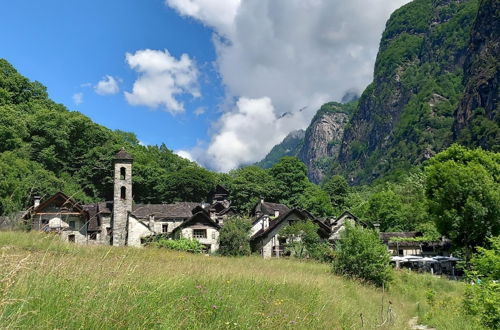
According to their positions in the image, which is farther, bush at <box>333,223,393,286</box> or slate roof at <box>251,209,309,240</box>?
slate roof at <box>251,209,309,240</box>

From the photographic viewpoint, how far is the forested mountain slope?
5811 cm

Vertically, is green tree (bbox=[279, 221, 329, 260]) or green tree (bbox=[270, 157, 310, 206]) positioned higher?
green tree (bbox=[270, 157, 310, 206])

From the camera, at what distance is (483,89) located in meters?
118

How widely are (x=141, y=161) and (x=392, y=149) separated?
5186 inches

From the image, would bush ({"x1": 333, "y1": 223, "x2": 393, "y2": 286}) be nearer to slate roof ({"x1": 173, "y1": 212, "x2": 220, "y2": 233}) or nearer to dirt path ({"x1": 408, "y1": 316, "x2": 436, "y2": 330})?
dirt path ({"x1": 408, "y1": 316, "x2": 436, "y2": 330})

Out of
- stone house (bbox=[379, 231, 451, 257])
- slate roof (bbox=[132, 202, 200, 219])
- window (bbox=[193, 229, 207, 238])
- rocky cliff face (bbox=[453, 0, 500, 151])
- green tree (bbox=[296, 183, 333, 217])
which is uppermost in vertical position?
rocky cliff face (bbox=[453, 0, 500, 151])

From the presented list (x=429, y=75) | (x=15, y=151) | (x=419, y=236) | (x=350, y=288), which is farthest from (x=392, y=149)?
(x=350, y=288)

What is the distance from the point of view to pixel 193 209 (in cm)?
5259

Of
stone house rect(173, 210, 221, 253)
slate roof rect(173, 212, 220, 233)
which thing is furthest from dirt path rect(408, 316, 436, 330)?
slate roof rect(173, 212, 220, 233)

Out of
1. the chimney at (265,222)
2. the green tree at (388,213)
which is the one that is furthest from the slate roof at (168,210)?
the green tree at (388,213)

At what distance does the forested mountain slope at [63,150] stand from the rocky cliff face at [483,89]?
77.5m

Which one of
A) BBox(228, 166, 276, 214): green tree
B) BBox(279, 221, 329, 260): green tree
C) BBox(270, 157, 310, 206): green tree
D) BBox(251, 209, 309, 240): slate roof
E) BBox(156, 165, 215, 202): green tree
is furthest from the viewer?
BBox(270, 157, 310, 206): green tree

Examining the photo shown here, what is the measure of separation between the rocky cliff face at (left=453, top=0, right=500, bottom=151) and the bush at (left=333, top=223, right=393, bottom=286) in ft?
292

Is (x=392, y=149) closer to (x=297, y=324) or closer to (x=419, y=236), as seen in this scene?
(x=419, y=236)
